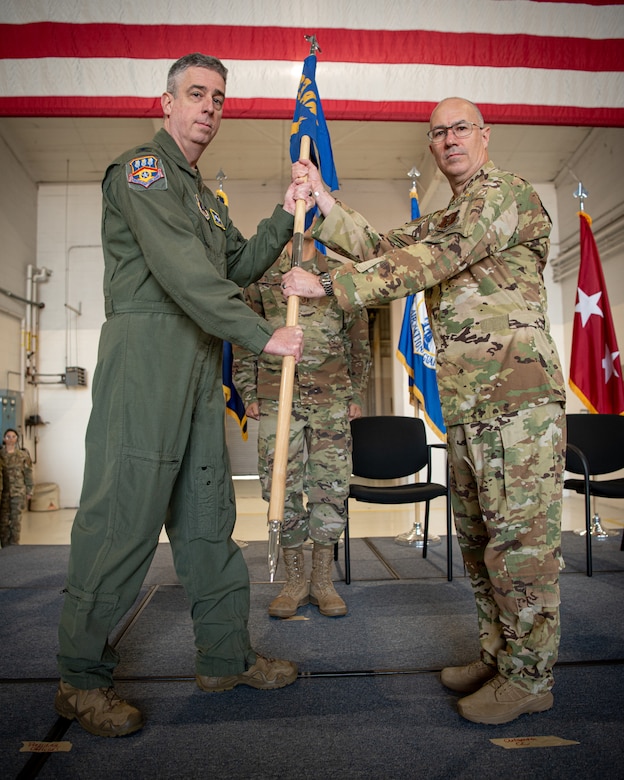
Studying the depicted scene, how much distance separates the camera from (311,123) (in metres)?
2.31

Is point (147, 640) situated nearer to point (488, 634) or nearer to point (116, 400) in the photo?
point (116, 400)

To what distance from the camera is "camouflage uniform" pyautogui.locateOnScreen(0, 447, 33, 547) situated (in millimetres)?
4879

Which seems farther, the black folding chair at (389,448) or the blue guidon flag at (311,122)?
the black folding chair at (389,448)

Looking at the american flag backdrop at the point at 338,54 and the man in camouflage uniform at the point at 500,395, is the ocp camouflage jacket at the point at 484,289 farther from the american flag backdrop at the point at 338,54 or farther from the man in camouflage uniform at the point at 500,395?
the american flag backdrop at the point at 338,54

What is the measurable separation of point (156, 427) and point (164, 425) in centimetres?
2

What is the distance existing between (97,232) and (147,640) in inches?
264

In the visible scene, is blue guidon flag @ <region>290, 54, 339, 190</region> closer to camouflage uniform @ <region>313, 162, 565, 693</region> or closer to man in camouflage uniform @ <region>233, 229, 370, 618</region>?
man in camouflage uniform @ <region>233, 229, 370, 618</region>

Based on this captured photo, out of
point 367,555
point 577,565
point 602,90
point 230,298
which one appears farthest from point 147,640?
point 602,90

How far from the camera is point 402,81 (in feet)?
10.7

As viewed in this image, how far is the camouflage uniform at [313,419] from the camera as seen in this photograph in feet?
8.11

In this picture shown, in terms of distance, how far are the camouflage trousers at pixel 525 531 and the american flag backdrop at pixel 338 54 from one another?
248cm

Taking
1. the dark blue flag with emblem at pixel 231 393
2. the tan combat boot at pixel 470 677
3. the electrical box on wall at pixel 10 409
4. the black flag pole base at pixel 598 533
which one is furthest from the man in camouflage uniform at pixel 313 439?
the electrical box on wall at pixel 10 409

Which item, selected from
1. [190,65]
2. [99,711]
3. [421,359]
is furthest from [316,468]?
[421,359]

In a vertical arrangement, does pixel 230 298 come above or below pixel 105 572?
above
